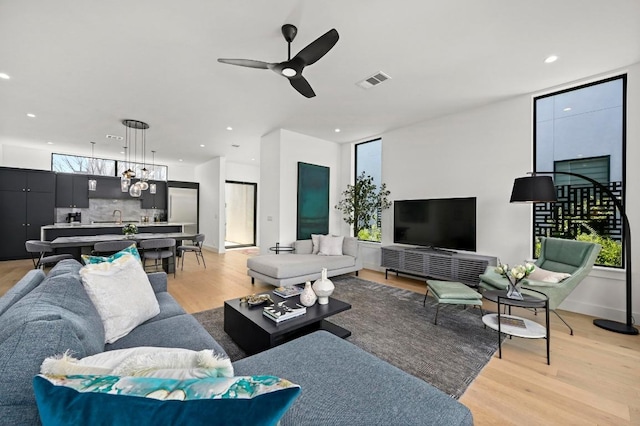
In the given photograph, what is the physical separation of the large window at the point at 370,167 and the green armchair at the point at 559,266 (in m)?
2.69

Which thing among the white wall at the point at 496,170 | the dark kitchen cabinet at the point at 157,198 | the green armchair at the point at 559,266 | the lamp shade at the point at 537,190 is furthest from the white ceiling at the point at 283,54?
the dark kitchen cabinet at the point at 157,198

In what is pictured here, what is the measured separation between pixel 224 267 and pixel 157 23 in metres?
4.62

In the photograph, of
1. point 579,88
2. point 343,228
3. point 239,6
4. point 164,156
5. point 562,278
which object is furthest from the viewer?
point 164,156

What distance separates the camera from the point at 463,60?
297cm

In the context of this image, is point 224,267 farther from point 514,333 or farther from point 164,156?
point 514,333

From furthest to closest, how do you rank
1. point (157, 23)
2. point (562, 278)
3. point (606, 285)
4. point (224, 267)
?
point (224, 267), point (606, 285), point (562, 278), point (157, 23)

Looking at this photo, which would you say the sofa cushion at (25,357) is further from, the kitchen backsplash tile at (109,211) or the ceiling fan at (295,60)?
the kitchen backsplash tile at (109,211)

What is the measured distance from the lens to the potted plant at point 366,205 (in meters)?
5.67

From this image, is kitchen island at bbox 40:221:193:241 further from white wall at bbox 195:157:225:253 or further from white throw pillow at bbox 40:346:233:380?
white throw pillow at bbox 40:346:233:380

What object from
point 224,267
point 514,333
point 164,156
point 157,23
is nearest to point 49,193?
point 164,156

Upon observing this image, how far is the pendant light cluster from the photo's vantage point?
4758mm

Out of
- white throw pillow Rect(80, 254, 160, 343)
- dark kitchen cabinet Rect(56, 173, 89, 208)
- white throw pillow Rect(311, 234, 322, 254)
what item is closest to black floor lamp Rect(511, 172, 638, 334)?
white throw pillow Rect(311, 234, 322, 254)

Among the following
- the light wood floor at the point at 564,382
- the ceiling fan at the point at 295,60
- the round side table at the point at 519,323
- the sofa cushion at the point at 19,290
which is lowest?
the light wood floor at the point at 564,382

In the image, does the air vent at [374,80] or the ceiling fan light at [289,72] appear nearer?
the ceiling fan light at [289,72]
